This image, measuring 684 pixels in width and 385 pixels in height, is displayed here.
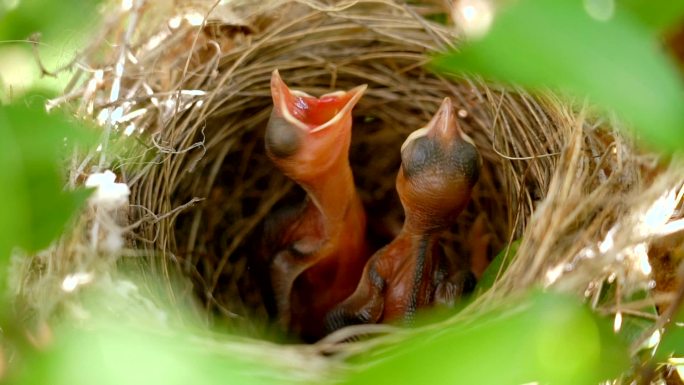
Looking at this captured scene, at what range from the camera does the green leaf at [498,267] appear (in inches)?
40.3

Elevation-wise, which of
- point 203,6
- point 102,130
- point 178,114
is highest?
point 203,6

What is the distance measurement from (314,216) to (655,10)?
1013 millimetres

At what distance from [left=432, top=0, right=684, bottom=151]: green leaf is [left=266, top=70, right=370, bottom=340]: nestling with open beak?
86 centimetres

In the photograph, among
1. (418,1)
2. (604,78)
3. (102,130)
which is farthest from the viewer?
(418,1)

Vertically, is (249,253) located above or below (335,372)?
above

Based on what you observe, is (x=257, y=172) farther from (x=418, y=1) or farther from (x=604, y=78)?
(x=604, y=78)

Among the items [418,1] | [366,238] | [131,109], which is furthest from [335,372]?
[418,1]

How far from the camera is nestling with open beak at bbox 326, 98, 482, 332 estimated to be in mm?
1067

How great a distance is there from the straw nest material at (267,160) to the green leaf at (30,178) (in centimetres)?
42

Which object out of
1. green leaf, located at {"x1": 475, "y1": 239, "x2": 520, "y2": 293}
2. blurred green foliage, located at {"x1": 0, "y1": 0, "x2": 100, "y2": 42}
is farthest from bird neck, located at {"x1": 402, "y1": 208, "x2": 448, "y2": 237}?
blurred green foliage, located at {"x1": 0, "y1": 0, "x2": 100, "y2": 42}

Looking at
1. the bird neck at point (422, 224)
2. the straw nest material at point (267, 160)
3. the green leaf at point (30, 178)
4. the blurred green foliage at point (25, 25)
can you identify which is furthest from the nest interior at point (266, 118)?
the green leaf at point (30, 178)

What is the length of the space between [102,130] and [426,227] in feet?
1.62

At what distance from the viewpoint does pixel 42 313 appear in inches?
26.1

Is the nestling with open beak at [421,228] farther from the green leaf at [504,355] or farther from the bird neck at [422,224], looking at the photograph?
the green leaf at [504,355]
